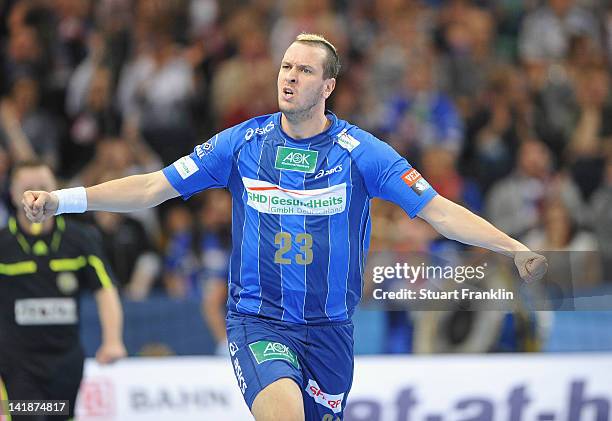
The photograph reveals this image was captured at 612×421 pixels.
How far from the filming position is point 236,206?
21.8ft

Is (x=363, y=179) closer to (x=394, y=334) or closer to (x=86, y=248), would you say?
(x=86, y=248)

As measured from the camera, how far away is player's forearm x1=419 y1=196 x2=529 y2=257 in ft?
20.4

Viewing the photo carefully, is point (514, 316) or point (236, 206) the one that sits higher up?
point (236, 206)

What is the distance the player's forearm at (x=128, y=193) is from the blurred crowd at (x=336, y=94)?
17.4ft

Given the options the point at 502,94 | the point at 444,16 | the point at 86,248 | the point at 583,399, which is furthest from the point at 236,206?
the point at 444,16

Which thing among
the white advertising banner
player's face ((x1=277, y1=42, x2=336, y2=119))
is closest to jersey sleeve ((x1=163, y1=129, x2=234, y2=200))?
player's face ((x1=277, y1=42, x2=336, y2=119))

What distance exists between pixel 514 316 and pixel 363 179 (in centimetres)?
279

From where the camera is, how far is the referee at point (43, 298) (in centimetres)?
788

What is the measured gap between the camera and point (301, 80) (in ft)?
21.1

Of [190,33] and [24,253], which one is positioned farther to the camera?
[190,33]

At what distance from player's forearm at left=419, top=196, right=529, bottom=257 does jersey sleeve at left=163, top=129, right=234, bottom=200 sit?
3.95ft

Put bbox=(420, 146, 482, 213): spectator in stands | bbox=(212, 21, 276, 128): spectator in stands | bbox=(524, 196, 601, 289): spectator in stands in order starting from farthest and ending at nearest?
1. bbox=(212, 21, 276, 128): spectator in stands
2. bbox=(420, 146, 482, 213): spectator in stands
3. bbox=(524, 196, 601, 289): spectator in stands

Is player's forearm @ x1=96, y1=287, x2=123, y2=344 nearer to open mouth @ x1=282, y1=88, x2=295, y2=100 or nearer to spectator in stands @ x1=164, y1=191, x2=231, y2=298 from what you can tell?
open mouth @ x1=282, y1=88, x2=295, y2=100

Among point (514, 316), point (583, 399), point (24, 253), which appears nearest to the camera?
point (24, 253)
